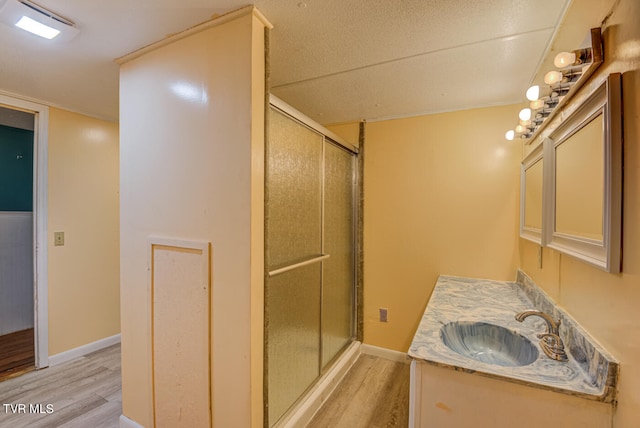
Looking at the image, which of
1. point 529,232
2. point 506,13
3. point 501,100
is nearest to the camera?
point 506,13

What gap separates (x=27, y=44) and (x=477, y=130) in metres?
2.85

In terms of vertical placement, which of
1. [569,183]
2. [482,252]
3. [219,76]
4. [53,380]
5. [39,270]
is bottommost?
[53,380]

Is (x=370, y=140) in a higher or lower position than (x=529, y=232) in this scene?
higher

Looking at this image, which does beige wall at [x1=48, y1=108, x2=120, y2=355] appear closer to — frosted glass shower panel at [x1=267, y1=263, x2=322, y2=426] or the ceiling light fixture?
the ceiling light fixture

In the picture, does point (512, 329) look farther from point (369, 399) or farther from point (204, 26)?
point (204, 26)

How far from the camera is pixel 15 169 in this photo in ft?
9.75

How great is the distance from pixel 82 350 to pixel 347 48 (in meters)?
3.27

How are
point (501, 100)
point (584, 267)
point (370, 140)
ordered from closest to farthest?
point (584, 267) < point (501, 100) < point (370, 140)

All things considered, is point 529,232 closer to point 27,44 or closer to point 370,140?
point 370,140

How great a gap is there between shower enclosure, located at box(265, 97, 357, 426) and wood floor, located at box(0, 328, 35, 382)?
228 centimetres

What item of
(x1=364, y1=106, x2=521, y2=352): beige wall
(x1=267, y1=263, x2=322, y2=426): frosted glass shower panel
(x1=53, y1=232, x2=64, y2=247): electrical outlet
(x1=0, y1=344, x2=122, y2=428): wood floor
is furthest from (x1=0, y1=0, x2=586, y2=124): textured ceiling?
(x1=0, y1=344, x2=122, y2=428): wood floor

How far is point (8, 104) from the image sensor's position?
6.82 feet

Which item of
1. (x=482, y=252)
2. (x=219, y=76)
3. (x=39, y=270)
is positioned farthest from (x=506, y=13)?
(x=39, y=270)

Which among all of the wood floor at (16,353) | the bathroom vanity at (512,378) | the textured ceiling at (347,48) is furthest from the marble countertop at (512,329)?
the wood floor at (16,353)
